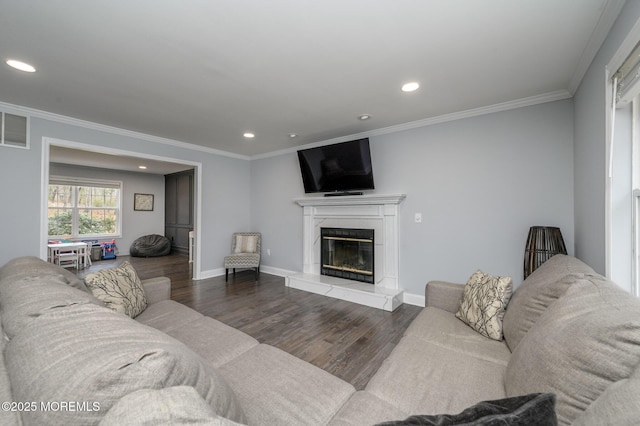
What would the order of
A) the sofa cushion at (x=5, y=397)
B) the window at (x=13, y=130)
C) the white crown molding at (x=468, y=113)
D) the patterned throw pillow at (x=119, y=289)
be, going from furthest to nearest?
the window at (x=13, y=130), the white crown molding at (x=468, y=113), the patterned throw pillow at (x=119, y=289), the sofa cushion at (x=5, y=397)

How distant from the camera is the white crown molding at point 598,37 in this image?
4.88 feet

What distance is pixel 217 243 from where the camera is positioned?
4969mm

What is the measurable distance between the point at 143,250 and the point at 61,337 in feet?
24.8

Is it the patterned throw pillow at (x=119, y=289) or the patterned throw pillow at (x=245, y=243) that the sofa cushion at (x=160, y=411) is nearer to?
the patterned throw pillow at (x=119, y=289)

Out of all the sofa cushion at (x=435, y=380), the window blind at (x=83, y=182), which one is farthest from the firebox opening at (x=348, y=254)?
the window blind at (x=83, y=182)

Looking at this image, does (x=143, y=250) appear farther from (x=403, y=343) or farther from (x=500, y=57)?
(x=500, y=57)

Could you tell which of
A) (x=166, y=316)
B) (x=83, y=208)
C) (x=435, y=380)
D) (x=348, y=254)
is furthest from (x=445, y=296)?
(x=83, y=208)

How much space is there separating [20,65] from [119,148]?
1715 millimetres

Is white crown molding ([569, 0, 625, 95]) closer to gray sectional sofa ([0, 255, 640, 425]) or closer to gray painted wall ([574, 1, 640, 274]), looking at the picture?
gray painted wall ([574, 1, 640, 274])

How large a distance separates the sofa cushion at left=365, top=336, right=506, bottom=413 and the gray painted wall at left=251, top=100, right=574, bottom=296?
1889 mm

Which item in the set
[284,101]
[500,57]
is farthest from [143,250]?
[500,57]

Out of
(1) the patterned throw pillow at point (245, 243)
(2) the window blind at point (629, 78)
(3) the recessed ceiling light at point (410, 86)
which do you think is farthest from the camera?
(1) the patterned throw pillow at point (245, 243)

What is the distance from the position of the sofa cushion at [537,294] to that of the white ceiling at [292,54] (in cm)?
155

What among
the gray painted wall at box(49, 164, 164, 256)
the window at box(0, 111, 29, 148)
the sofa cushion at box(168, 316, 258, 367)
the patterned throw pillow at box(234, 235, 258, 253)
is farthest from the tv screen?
the gray painted wall at box(49, 164, 164, 256)
